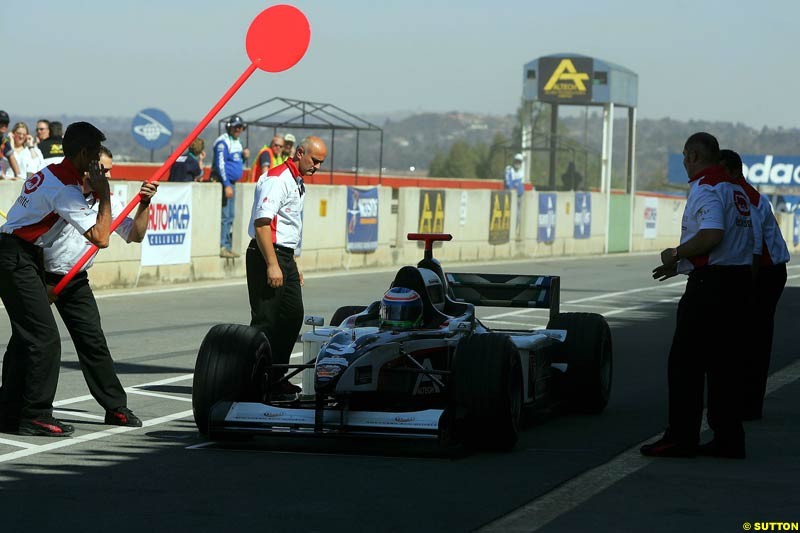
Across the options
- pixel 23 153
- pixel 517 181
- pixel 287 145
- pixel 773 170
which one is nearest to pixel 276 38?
pixel 23 153

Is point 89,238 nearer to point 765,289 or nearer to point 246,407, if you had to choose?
point 246,407

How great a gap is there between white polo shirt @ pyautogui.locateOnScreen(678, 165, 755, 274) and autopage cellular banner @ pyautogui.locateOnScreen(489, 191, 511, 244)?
2493 cm

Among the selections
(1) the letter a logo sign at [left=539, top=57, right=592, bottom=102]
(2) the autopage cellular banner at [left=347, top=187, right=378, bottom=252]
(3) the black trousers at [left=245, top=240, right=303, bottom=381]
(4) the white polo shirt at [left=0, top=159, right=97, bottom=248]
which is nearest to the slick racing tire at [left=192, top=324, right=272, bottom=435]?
(4) the white polo shirt at [left=0, top=159, right=97, bottom=248]

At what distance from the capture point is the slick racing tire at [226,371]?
885 cm

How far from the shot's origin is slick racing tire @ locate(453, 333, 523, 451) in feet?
28.0

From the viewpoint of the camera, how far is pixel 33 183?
894 centimetres

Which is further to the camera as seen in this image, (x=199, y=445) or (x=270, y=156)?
(x=270, y=156)

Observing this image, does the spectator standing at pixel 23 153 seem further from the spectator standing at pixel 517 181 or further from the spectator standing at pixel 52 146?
the spectator standing at pixel 517 181

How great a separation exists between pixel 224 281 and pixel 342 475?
15.4 meters

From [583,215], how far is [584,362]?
29.6 m

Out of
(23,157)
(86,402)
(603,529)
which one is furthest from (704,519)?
(23,157)

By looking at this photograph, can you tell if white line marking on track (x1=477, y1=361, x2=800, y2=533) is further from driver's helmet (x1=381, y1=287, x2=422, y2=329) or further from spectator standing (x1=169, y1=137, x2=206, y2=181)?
spectator standing (x1=169, y1=137, x2=206, y2=181)

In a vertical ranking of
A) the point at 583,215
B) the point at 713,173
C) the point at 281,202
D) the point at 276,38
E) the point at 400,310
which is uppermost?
the point at 276,38

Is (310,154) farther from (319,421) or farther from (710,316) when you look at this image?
(710,316)
